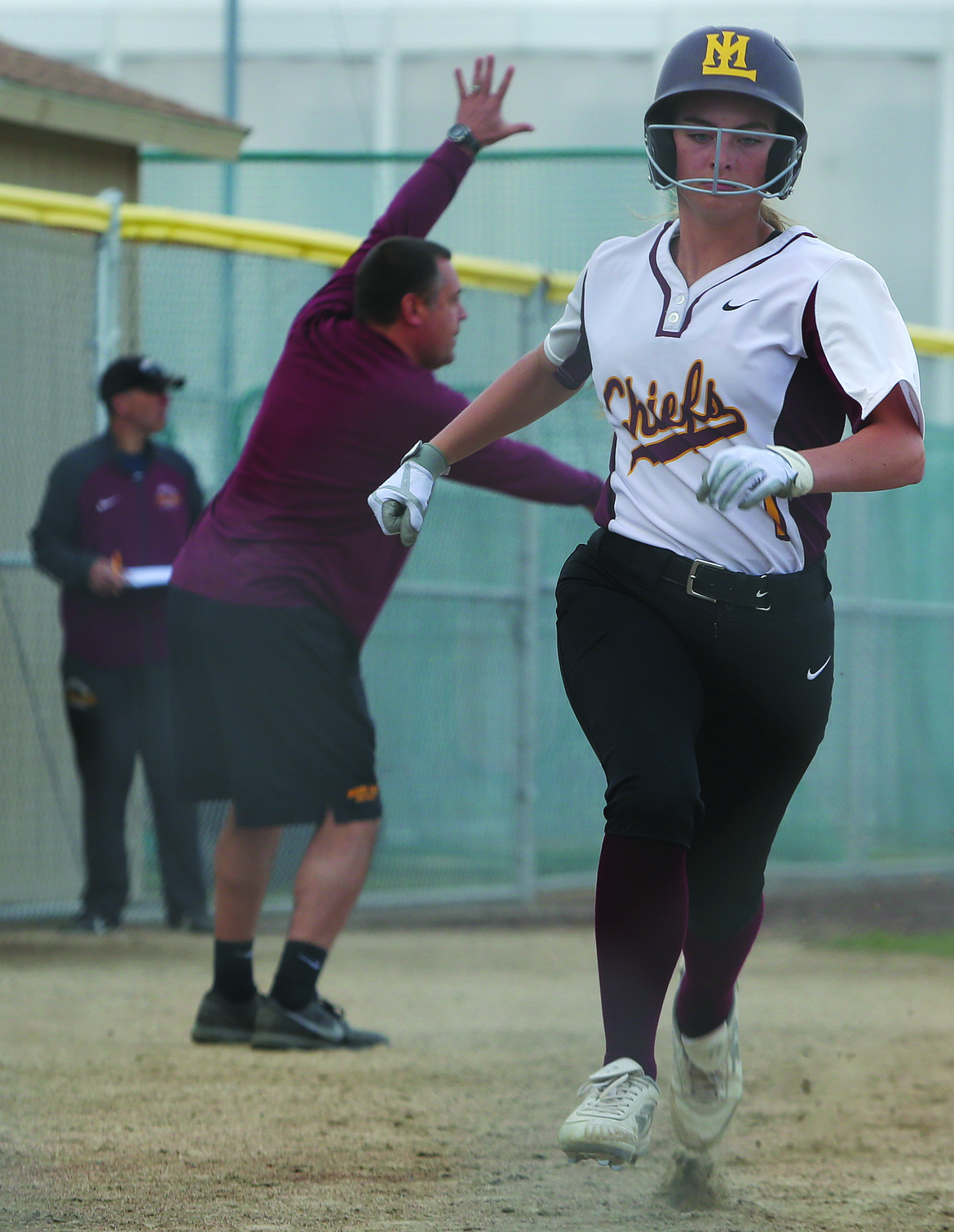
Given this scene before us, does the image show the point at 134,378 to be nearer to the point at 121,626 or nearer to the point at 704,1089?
the point at 121,626

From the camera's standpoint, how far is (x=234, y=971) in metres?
4.59

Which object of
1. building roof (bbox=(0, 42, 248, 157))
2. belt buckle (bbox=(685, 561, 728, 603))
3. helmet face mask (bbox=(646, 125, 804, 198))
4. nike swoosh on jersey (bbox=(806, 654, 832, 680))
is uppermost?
building roof (bbox=(0, 42, 248, 157))

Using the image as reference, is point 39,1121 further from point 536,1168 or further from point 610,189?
point 610,189

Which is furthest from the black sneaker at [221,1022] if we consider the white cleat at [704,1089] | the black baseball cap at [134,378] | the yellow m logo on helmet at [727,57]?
the yellow m logo on helmet at [727,57]

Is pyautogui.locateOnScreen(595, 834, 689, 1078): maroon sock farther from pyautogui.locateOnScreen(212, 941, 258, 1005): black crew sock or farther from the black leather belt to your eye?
pyautogui.locateOnScreen(212, 941, 258, 1005): black crew sock

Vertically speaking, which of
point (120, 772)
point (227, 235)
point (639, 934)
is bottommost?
point (120, 772)

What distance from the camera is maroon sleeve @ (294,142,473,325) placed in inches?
181

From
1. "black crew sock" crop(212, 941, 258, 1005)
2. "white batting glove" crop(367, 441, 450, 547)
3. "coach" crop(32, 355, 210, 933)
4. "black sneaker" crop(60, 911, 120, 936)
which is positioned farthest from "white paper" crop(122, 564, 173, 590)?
"white batting glove" crop(367, 441, 450, 547)

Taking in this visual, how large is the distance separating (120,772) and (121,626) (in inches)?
22.0

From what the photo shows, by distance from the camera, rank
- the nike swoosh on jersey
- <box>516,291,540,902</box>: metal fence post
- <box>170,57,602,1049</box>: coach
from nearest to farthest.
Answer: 1. the nike swoosh on jersey
2. <box>170,57,602,1049</box>: coach
3. <box>516,291,540,902</box>: metal fence post

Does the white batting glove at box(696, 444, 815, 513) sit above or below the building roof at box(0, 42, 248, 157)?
below

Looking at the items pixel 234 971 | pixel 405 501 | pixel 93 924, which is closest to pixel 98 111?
pixel 93 924

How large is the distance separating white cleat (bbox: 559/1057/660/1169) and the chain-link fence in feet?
12.2

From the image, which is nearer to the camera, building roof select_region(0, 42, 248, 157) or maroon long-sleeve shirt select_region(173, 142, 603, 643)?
maroon long-sleeve shirt select_region(173, 142, 603, 643)
